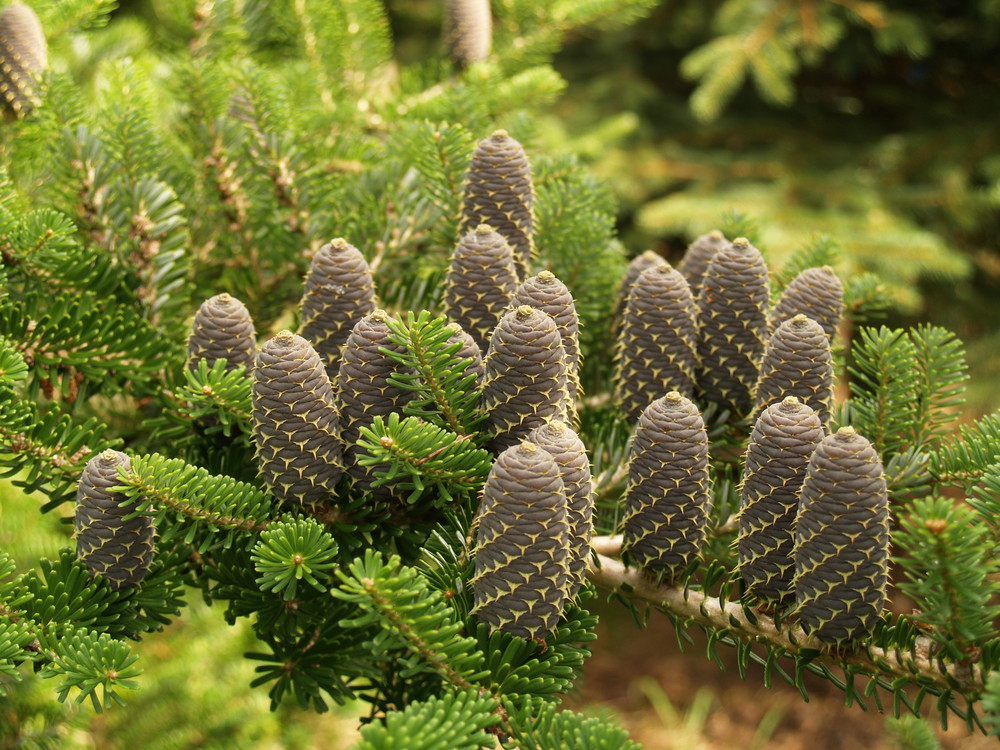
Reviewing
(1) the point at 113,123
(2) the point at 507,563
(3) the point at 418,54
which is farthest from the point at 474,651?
(3) the point at 418,54

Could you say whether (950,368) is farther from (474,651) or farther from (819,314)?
(474,651)

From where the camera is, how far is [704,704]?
3.02 metres

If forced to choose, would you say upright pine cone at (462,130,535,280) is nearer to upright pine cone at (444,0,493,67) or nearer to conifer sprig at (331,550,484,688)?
conifer sprig at (331,550,484,688)

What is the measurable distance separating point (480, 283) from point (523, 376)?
0.16 m

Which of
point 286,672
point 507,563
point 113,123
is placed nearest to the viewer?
point 507,563

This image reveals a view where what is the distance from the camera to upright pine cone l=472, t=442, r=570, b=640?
0.60m

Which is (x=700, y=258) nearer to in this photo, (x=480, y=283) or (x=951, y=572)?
(x=480, y=283)

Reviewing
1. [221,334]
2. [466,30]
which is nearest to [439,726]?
[221,334]

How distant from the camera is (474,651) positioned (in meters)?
0.63

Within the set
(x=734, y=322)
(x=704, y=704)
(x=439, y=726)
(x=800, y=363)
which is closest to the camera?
(x=439, y=726)

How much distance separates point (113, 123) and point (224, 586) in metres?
0.55

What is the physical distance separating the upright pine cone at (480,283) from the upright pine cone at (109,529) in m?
0.33

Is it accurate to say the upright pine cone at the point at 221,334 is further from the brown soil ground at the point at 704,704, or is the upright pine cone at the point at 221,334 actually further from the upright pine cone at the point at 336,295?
the brown soil ground at the point at 704,704

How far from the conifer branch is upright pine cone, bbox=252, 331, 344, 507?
0.80ft
